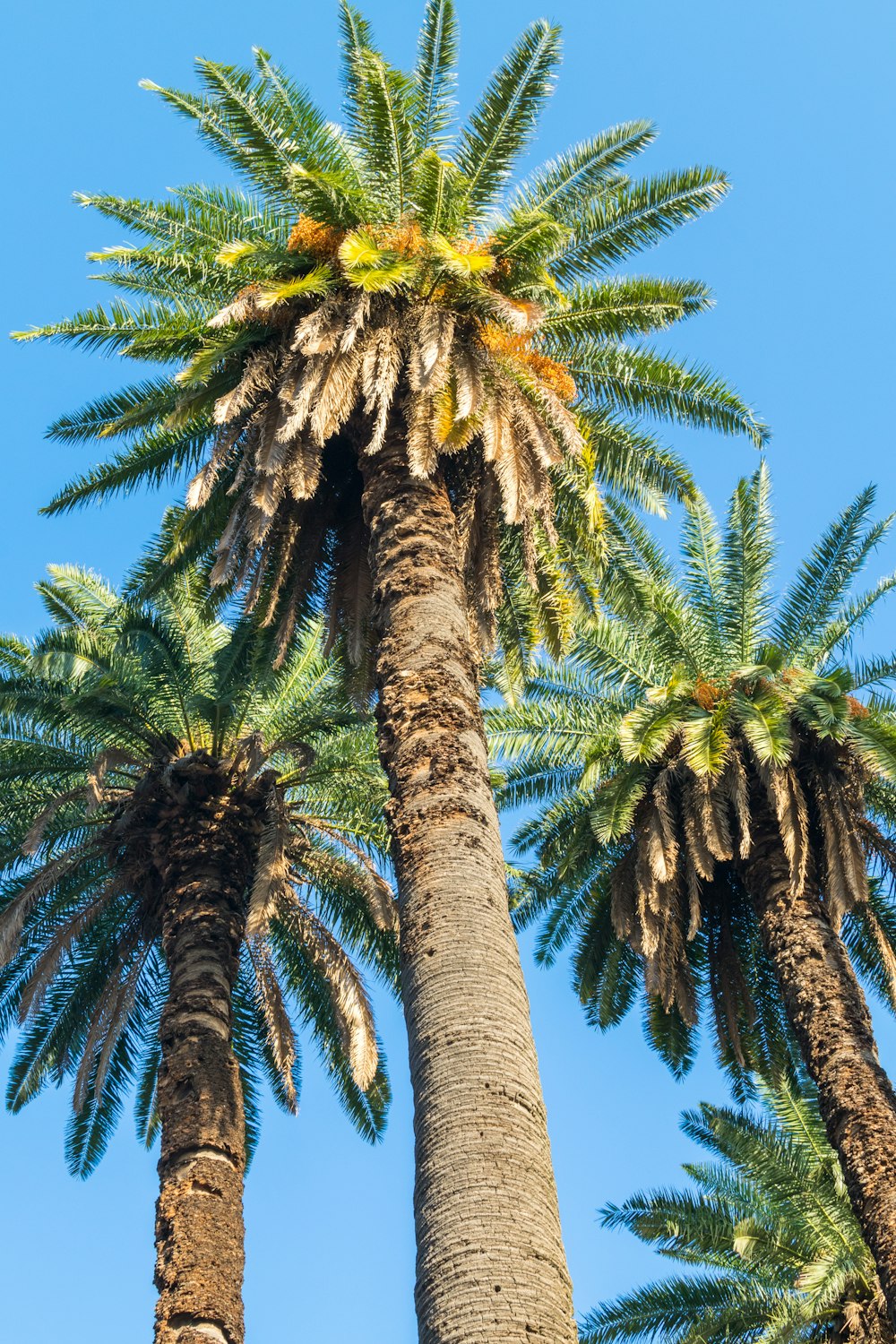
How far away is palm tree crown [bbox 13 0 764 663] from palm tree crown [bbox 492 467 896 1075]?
284 centimetres

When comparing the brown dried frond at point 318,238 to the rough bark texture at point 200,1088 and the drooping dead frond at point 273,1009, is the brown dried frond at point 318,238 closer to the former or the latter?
the rough bark texture at point 200,1088

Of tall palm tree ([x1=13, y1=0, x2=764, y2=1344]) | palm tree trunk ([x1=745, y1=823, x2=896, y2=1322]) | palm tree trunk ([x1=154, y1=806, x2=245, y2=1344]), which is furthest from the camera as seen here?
palm tree trunk ([x1=745, y1=823, x2=896, y2=1322])

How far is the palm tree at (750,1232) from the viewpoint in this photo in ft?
61.6

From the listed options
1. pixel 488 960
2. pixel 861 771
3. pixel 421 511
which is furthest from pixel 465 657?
pixel 861 771

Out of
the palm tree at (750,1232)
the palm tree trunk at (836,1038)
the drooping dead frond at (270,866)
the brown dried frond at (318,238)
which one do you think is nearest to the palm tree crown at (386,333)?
the brown dried frond at (318,238)

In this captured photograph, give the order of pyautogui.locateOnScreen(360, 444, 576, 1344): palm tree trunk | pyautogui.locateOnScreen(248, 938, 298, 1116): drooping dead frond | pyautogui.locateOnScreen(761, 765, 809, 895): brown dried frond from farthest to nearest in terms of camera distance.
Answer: pyautogui.locateOnScreen(248, 938, 298, 1116): drooping dead frond
pyautogui.locateOnScreen(761, 765, 809, 895): brown dried frond
pyautogui.locateOnScreen(360, 444, 576, 1344): palm tree trunk

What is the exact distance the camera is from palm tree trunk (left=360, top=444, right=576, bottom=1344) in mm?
6137

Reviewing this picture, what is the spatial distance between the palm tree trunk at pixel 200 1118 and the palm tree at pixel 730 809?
4.49 meters

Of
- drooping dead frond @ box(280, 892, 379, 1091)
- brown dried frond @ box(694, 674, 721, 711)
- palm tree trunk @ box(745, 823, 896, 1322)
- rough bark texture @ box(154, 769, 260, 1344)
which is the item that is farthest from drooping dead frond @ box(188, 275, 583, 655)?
palm tree trunk @ box(745, 823, 896, 1322)

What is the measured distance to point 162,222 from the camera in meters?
14.1

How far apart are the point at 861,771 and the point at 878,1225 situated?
568 cm

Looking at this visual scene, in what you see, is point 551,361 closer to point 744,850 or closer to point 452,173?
point 452,173

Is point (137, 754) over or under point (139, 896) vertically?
over

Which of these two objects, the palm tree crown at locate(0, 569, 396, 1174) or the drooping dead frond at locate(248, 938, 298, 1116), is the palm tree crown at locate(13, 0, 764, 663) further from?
the drooping dead frond at locate(248, 938, 298, 1116)
